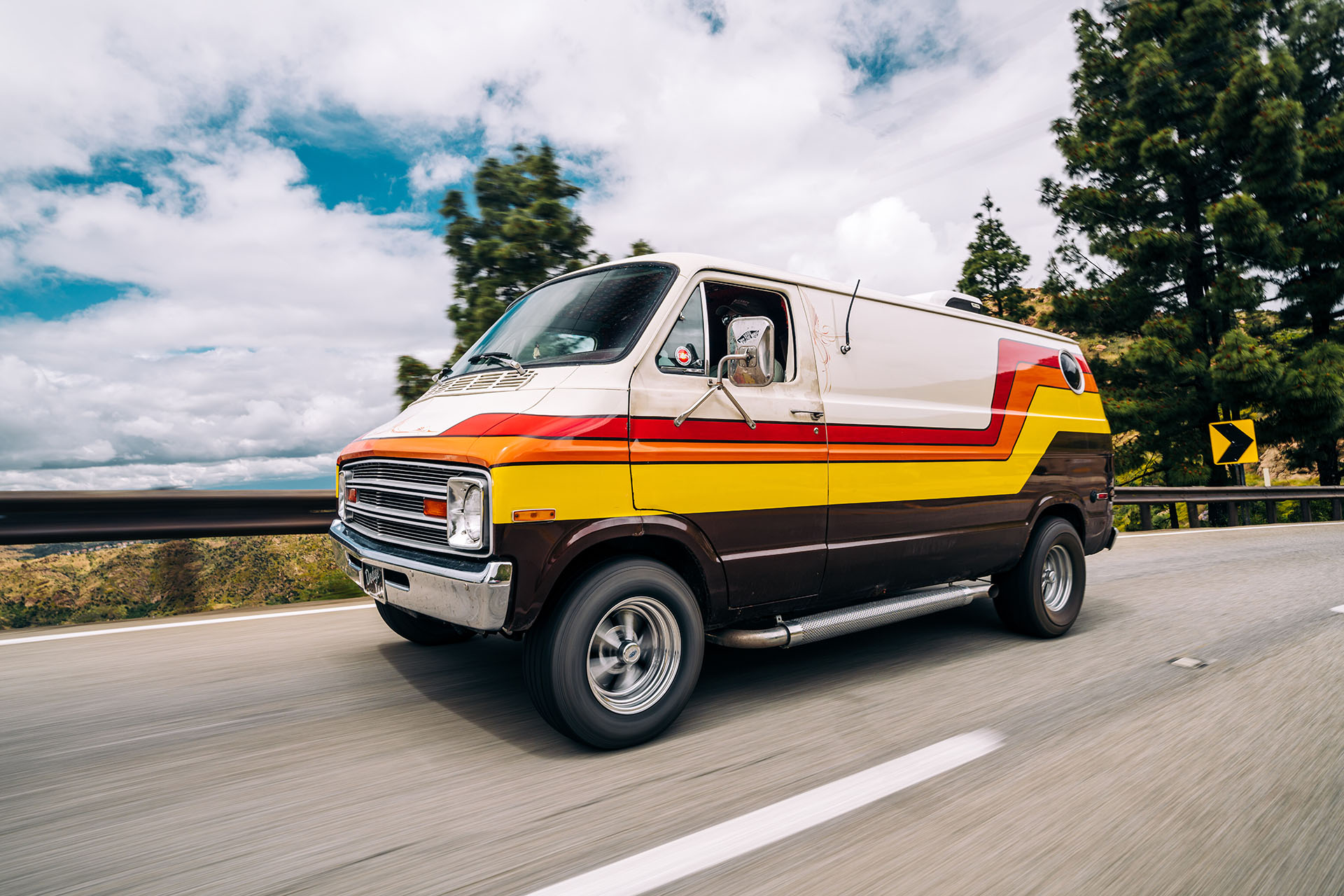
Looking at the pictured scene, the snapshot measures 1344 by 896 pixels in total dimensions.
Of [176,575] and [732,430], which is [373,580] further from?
[176,575]

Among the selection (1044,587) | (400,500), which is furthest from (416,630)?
(1044,587)

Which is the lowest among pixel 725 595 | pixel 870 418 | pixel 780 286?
Answer: pixel 725 595

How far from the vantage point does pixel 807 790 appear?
9.56ft

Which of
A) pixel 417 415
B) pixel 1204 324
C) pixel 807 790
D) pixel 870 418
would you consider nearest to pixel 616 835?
pixel 807 790

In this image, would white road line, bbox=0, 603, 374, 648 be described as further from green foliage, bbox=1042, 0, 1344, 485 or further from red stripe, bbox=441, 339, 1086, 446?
green foliage, bbox=1042, 0, 1344, 485

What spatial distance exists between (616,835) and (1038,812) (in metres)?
1.53

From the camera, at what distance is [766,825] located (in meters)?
2.63

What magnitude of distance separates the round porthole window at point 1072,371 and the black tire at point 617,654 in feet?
13.8

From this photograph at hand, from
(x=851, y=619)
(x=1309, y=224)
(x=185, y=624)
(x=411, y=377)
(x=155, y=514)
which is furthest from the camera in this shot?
(x=1309, y=224)

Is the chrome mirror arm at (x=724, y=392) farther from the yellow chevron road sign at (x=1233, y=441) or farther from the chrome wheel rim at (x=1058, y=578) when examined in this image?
the yellow chevron road sign at (x=1233, y=441)

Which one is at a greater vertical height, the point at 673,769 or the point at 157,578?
the point at 157,578

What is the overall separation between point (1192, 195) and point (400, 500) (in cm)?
2573

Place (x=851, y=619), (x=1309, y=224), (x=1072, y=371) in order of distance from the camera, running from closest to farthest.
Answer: (x=851, y=619), (x=1072, y=371), (x=1309, y=224)

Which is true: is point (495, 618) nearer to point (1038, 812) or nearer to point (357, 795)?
point (357, 795)
